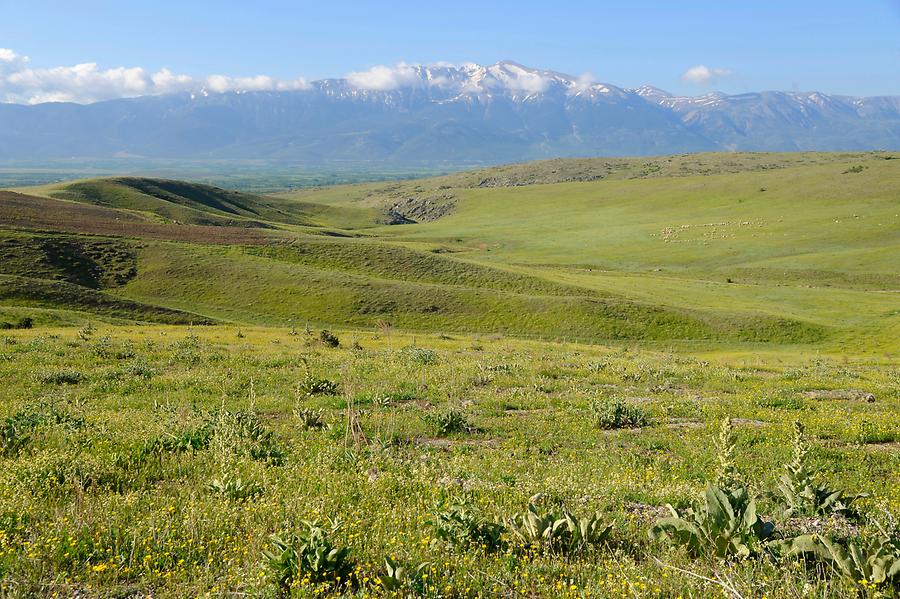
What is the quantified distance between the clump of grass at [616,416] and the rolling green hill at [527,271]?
38.4 meters

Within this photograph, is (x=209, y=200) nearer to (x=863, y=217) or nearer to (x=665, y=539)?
(x=863, y=217)

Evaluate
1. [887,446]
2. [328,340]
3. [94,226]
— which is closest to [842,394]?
[887,446]

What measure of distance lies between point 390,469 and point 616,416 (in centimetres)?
637

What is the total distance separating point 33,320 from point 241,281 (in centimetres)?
2330

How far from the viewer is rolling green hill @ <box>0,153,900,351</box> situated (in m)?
54.9

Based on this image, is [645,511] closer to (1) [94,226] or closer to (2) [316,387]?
(2) [316,387]

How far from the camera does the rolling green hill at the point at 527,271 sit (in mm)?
54875

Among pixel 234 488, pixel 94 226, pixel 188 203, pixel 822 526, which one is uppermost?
pixel 188 203

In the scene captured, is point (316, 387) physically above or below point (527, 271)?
above

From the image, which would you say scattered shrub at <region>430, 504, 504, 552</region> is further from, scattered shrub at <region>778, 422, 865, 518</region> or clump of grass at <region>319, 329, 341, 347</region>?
clump of grass at <region>319, 329, 341, 347</region>

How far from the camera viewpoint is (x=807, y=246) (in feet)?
333

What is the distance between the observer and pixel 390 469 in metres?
9.46

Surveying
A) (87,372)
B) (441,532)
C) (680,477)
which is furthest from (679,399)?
(87,372)

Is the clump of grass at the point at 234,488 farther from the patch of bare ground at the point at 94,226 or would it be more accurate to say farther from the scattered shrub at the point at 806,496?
the patch of bare ground at the point at 94,226
